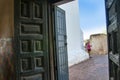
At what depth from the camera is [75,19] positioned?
9039 millimetres

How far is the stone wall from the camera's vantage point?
A: 11.7 m

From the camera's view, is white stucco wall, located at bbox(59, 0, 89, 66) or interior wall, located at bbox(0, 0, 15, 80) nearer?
interior wall, located at bbox(0, 0, 15, 80)

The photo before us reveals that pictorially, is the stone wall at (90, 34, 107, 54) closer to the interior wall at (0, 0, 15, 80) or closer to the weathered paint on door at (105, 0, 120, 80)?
the interior wall at (0, 0, 15, 80)

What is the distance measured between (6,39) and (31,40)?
0.46 metres

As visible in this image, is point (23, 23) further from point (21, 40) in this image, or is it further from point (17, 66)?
point (17, 66)

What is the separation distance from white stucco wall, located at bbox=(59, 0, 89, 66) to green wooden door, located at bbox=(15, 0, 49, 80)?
500 cm

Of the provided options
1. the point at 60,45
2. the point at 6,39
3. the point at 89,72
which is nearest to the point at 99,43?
the point at 89,72

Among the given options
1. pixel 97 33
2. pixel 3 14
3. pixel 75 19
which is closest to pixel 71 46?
pixel 75 19

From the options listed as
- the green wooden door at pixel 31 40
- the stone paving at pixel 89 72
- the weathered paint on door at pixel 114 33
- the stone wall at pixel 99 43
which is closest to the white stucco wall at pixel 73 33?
the stone paving at pixel 89 72

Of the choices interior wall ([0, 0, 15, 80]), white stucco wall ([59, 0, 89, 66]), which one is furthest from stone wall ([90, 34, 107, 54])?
interior wall ([0, 0, 15, 80])

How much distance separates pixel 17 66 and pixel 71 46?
18.9 feet

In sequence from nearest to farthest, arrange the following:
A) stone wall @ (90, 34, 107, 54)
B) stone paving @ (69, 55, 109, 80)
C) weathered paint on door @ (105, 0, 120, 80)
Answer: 1. weathered paint on door @ (105, 0, 120, 80)
2. stone paving @ (69, 55, 109, 80)
3. stone wall @ (90, 34, 107, 54)

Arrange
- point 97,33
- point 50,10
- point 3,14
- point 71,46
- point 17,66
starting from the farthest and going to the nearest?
point 97,33
point 71,46
point 50,10
point 3,14
point 17,66

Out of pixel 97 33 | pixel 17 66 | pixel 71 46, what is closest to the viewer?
pixel 17 66
